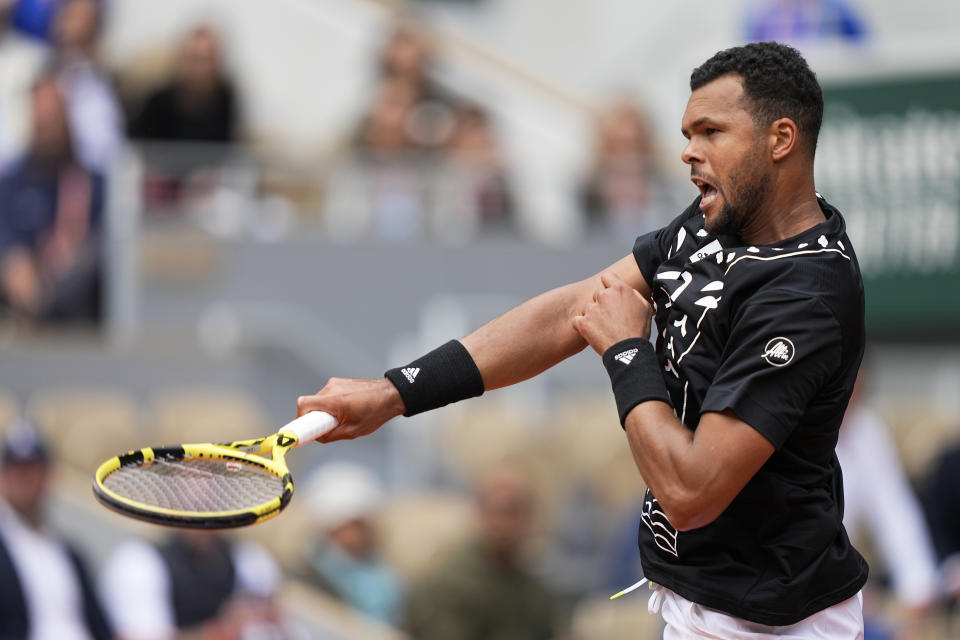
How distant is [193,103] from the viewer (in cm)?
1018

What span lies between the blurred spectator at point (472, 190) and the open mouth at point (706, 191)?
739cm

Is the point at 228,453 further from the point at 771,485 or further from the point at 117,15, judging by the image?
the point at 117,15

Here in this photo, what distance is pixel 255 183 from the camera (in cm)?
1004

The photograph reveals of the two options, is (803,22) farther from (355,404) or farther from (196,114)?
(355,404)

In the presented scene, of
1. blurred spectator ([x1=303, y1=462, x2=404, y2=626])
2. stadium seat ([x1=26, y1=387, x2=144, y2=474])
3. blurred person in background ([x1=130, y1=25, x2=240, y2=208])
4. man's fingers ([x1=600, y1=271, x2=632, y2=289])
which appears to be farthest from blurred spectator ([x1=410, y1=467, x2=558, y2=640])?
blurred person in background ([x1=130, y1=25, x2=240, y2=208])

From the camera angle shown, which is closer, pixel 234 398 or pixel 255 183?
pixel 234 398

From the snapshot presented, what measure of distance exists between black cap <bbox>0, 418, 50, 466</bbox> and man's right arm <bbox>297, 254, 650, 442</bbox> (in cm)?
373

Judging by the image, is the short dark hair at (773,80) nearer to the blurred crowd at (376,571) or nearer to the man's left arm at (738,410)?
the man's left arm at (738,410)

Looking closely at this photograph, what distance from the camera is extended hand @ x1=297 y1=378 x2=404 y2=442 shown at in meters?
2.85

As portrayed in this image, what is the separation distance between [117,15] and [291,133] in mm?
1884

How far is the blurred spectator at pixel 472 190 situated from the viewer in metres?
10.1

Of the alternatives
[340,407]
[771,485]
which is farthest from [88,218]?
[771,485]

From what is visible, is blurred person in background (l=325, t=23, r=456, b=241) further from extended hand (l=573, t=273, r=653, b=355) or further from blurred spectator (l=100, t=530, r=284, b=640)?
extended hand (l=573, t=273, r=653, b=355)

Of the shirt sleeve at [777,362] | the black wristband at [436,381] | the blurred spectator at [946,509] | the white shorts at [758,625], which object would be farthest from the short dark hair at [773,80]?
the blurred spectator at [946,509]
